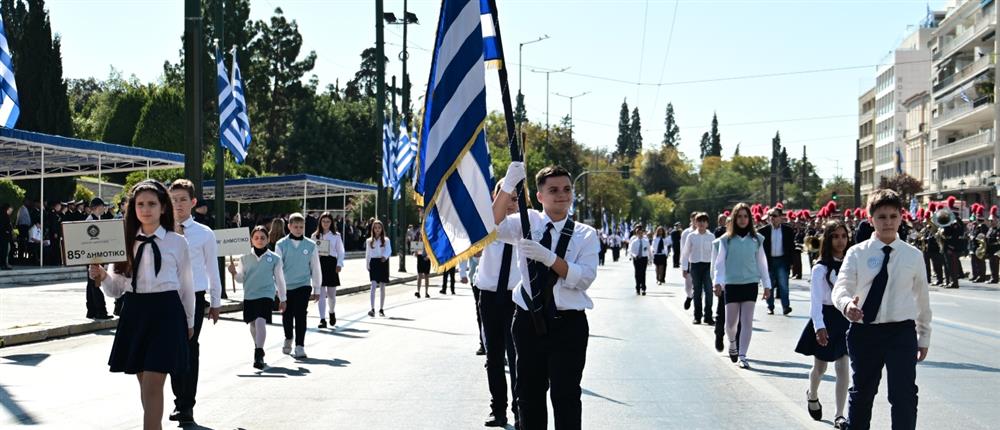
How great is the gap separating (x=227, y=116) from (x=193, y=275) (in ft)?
51.7

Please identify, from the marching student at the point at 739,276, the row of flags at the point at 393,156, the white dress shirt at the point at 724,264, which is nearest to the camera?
the marching student at the point at 739,276

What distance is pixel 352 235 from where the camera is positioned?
2318 inches

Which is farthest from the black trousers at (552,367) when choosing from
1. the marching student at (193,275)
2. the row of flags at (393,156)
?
the row of flags at (393,156)

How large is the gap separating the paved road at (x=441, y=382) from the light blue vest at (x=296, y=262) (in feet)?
2.89

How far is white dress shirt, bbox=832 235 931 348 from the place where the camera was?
6.48 meters

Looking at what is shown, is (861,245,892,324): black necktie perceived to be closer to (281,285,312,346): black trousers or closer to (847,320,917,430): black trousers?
(847,320,917,430): black trousers

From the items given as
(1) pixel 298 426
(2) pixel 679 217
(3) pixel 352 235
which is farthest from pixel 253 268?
(2) pixel 679 217

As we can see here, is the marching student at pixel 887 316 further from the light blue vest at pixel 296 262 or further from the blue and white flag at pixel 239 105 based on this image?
the blue and white flag at pixel 239 105

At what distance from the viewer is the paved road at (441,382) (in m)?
8.55

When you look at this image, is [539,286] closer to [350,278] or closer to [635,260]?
[635,260]

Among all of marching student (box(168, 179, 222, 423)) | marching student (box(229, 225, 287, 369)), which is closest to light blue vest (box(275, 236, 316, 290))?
marching student (box(229, 225, 287, 369))

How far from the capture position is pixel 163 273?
22.8 ft

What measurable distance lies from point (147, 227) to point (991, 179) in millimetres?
64368

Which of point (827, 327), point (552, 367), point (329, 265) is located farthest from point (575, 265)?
point (329, 265)
